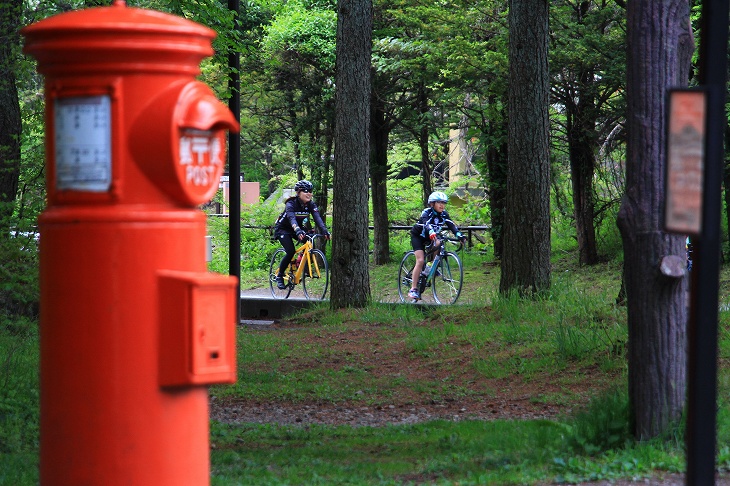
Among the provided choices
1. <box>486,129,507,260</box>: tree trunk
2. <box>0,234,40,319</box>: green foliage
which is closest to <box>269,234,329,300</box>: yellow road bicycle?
<box>486,129,507,260</box>: tree trunk

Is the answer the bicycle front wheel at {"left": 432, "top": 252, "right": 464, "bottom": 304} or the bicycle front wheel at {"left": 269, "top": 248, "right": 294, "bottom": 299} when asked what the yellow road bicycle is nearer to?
the bicycle front wheel at {"left": 269, "top": 248, "right": 294, "bottom": 299}

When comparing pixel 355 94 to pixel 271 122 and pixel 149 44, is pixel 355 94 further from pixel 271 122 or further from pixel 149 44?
pixel 271 122

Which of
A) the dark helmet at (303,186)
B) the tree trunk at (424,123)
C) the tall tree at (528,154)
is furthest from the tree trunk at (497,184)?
the tall tree at (528,154)

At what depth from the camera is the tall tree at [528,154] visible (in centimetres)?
1387

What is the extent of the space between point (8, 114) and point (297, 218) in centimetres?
636

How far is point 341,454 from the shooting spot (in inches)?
256

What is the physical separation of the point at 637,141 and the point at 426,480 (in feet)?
7.95

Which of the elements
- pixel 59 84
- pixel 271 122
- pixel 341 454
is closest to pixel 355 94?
pixel 341 454

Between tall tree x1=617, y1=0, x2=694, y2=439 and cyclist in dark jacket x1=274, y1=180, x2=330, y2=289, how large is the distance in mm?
10808

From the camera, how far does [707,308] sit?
3760 mm

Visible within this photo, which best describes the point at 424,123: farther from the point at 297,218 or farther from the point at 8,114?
the point at 8,114

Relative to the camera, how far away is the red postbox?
123 inches

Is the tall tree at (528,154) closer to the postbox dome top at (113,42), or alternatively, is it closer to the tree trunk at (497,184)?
the tree trunk at (497,184)

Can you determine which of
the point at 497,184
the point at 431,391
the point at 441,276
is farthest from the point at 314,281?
the point at 431,391
